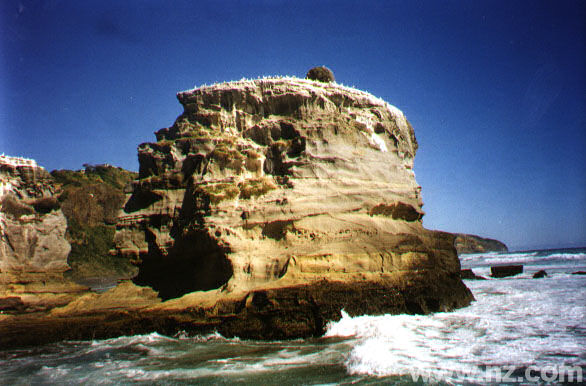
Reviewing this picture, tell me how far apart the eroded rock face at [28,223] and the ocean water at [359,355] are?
37.1 feet

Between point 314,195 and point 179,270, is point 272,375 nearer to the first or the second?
point 314,195

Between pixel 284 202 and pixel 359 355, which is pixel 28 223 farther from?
pixel 359 355

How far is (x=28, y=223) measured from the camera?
18266 millimetres

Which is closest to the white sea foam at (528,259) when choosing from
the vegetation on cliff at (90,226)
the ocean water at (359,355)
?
the ocean water at (359,355)

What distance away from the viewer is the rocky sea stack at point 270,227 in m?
7.89

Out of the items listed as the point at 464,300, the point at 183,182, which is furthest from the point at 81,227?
the point at 464,300

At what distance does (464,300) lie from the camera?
31.8 ft

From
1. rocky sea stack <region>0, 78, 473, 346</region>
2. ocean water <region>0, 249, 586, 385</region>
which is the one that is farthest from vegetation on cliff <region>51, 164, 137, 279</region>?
ocean water <region>0, 249, 586, 385</region>

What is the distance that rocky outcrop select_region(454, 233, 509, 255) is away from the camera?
95.1 metres

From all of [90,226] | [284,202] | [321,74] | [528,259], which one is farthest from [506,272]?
[90,226]

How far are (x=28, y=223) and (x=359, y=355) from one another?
19.5m

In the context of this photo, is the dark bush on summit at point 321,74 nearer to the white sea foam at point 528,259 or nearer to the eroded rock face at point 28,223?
the eroded rock face at point 28,223

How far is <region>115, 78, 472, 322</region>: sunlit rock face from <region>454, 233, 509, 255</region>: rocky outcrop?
87.3 meters

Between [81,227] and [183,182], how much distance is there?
41.3m
